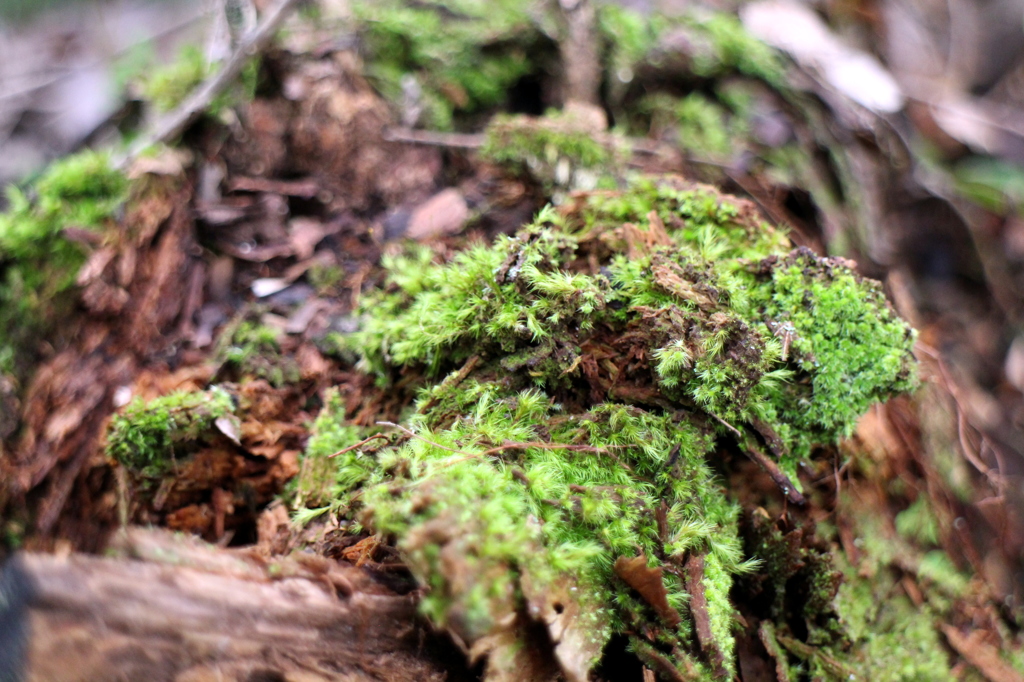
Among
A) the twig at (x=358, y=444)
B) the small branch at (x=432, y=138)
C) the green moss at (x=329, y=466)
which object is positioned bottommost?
the green moss at (x=329, y=466)

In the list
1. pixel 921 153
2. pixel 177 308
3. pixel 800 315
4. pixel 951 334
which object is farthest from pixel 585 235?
pixel 921 153

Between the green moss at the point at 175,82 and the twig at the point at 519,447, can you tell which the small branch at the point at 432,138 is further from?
the twig at the point at 519,447

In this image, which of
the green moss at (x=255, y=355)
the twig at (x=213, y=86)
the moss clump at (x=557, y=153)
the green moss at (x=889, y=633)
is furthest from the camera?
A: the twig at (x=213, y=86)

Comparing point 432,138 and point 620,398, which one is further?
point 432,138

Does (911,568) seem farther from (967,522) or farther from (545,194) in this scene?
(545,194)

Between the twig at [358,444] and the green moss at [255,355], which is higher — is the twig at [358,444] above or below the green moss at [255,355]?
above

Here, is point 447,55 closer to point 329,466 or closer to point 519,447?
point 329,466

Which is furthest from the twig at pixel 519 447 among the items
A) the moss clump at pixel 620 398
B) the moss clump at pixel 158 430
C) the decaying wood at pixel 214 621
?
the moss clump at pixel 158 430

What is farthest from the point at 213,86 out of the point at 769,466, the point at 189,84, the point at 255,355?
the point at 769,466
